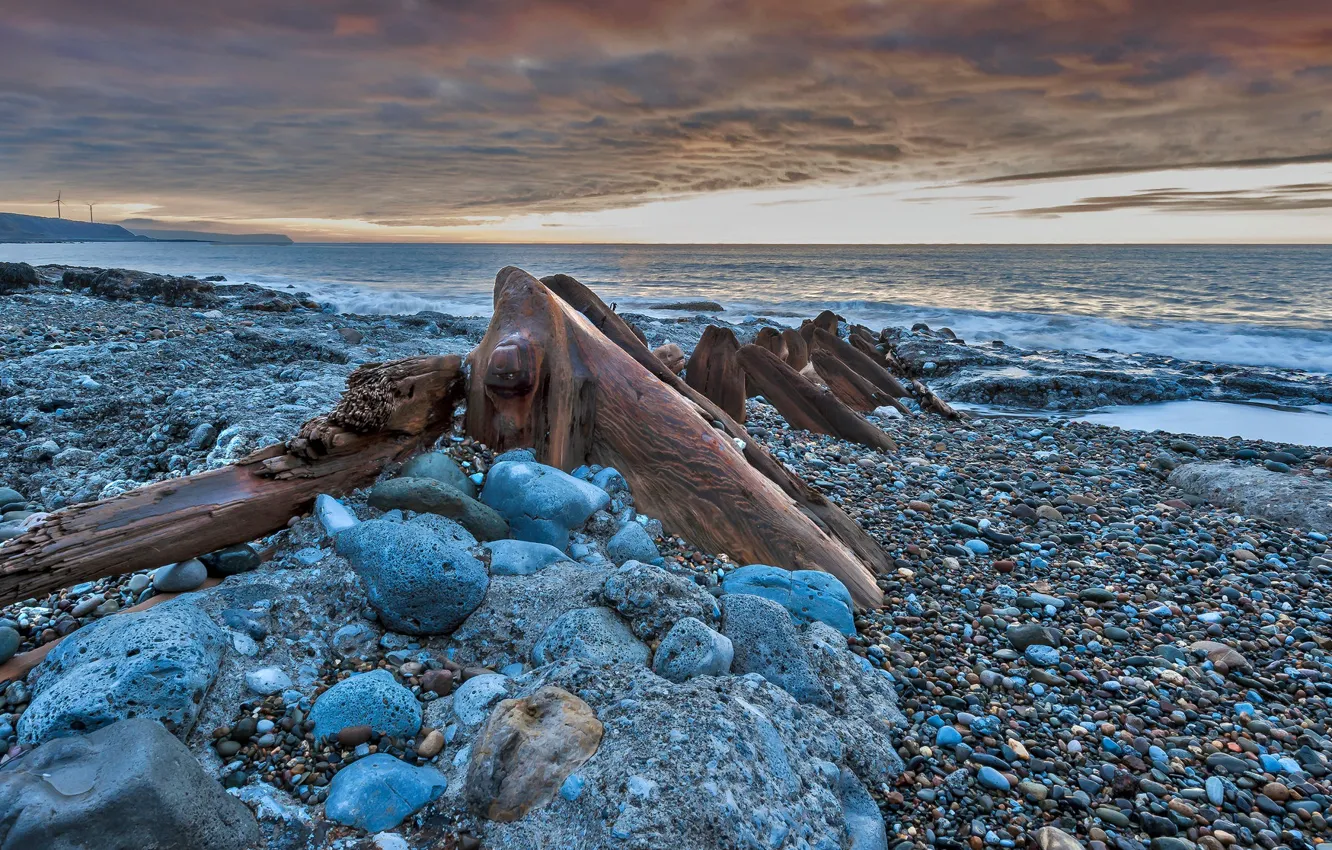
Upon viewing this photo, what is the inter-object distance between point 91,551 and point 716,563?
264 centimetres

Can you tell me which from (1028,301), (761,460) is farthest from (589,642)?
(1028,301)

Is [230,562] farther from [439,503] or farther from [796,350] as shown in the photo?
[796,350]

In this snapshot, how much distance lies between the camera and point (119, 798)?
159cm

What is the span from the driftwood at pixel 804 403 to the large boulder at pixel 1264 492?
258cm

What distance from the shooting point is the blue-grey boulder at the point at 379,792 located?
1870 millimetres

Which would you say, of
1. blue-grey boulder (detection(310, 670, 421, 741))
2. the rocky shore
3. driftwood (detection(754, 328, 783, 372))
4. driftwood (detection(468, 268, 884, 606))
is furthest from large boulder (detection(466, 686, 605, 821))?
driftwood (detection(754, 328, 783, 372))

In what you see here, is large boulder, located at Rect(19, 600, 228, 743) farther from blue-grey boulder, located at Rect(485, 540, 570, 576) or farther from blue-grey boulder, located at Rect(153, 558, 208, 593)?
blue-grey boulder, located at Rect(485, 540, 570, 576)

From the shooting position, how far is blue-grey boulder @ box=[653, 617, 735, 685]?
95.7 inches

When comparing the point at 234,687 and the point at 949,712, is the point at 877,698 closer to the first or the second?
the point at 949,712

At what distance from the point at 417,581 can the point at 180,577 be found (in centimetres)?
98

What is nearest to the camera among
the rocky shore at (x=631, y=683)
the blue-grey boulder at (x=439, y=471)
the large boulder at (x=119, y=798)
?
the large boulder at (x=119, y=798)

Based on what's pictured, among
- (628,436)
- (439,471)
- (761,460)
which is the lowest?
(761,460)

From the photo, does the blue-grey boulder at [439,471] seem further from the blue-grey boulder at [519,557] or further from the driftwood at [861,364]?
the driftwood at [861,364]

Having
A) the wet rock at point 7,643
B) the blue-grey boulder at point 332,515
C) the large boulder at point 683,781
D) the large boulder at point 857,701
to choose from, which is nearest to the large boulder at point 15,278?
the blue-grey boulder at point 332,515
